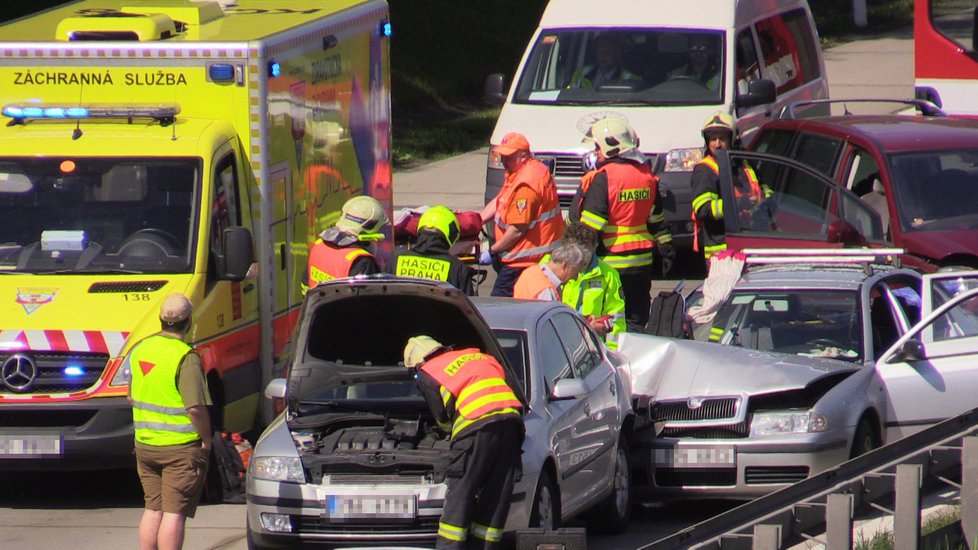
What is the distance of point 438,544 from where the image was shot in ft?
25.6

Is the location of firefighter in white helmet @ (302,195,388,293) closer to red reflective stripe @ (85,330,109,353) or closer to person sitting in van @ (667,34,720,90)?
red reflective stripe @ (85,330,109,353)

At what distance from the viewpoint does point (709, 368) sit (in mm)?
10047

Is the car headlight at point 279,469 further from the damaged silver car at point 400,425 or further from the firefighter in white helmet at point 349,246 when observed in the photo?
the firefighter in white helmet at point 349,246

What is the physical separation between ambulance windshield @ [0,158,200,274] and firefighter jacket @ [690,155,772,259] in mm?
4225

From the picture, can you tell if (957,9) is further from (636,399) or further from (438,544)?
(438,544)

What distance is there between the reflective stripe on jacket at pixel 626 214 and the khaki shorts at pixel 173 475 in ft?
15.1

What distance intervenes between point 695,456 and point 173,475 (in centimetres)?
307

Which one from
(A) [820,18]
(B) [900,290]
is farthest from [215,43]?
(A) [820,18]

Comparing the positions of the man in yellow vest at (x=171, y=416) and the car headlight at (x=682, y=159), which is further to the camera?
the car headlight at (x=682, y=159)

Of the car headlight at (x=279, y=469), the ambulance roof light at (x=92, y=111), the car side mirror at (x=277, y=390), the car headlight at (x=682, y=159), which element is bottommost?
the car headlight at (x=682, y=159)

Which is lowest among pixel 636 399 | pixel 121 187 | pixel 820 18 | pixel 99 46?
pixel 820 18

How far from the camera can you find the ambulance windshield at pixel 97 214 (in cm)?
1023

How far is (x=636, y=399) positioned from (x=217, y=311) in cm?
257

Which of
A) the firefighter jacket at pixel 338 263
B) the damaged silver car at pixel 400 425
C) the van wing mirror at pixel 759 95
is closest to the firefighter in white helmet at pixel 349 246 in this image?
the firefighter jacket at pixel 338 263
